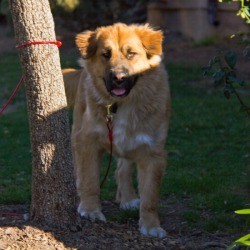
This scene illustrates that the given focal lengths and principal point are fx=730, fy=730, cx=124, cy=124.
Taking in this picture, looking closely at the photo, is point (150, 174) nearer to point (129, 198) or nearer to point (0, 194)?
point (129, 198)

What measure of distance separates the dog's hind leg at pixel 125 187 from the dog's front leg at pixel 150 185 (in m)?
0.55

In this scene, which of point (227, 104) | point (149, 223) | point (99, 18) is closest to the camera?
point (149, 223)

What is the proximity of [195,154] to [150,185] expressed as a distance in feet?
10.1

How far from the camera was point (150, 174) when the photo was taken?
5.96m

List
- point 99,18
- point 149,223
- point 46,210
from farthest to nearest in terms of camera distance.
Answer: point 99,18, point 149,223, point 46,210

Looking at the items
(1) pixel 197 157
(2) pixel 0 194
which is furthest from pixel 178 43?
(2) pixel 0 194

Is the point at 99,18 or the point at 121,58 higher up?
the point at 121,58

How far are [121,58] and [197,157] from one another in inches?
122

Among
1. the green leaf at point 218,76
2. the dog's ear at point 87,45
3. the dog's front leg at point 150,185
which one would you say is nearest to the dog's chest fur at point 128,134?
the dog's front leg at point 150,185

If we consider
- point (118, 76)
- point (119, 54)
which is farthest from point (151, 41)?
point (118, 76)

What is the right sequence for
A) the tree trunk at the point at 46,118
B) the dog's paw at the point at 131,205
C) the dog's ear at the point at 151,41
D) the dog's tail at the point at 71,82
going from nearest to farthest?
1. the tree trunk at the point at 46,118
2. the dog's ear at the point at 151,41
3. the dog's paw at the point at 131,205
4. the dog's tail at the point at 71,82

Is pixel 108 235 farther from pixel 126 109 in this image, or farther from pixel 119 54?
pixel 119 54

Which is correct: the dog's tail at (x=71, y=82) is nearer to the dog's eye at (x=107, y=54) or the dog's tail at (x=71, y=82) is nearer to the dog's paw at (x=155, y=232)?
the dog's eye at (x=107, y=54)

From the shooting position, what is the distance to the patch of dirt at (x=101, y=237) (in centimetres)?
500
